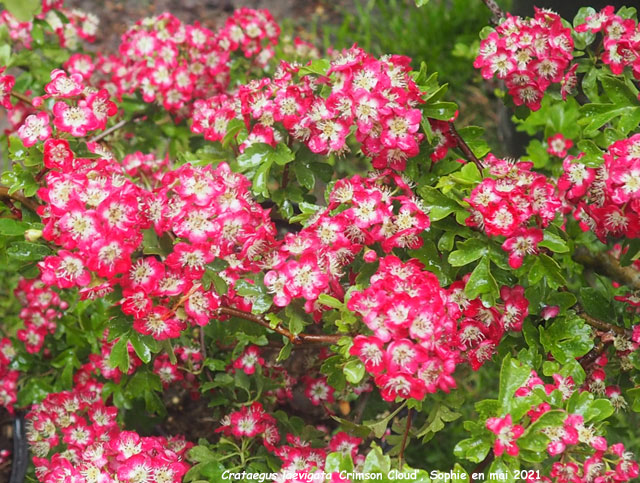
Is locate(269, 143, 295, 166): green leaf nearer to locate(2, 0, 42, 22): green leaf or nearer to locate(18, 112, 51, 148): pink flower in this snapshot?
locate(18, 112, 51, 148): pink flower

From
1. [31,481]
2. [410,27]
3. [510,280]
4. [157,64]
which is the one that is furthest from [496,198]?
[410,27]

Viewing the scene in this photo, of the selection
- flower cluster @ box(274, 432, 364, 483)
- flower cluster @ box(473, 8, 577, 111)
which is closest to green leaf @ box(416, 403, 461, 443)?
flower cluster @ box(274, 432, 364, 483)

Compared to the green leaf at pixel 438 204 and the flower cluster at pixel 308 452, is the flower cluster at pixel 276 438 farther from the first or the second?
the green leaf at pixel 438 204

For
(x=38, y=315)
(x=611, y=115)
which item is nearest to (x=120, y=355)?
(x=38, y=315)

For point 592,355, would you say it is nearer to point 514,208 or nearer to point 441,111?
point 514,208

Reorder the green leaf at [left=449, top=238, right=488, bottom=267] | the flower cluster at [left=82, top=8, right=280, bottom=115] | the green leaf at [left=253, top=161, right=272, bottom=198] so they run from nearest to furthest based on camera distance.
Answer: the green leaf at [left=449, top=238, right=488, bottom=267]
the green leaf at [left=253, top=161, right=272, bottom=198]
the flower cluster at [left=82, top=8, right=280, bottom=115]

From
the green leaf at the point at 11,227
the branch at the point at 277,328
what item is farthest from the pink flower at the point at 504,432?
the green leaf at the point at 11,227

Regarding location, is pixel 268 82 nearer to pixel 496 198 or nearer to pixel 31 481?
pixel 496 198

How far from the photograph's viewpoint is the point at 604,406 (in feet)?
4.16

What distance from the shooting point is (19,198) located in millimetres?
1536

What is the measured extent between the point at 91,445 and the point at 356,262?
718 mm

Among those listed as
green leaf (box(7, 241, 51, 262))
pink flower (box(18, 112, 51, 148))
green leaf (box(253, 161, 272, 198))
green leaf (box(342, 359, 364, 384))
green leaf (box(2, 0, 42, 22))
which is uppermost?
green leaf (box(2, 0, 42, 22))

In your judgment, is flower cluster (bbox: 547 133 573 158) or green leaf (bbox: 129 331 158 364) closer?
green leaf (bbox: 129 331 158 364)

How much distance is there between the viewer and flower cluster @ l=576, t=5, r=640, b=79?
5.07ft
